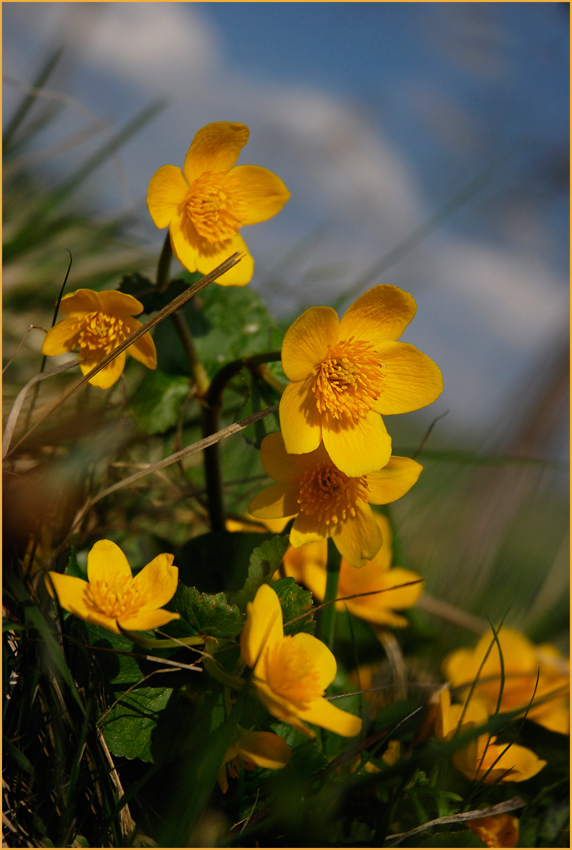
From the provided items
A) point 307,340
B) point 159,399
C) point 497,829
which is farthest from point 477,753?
point 159,399

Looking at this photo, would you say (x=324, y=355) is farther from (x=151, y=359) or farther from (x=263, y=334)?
(x=263, y=334)

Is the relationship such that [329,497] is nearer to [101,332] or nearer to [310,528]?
[310,528]

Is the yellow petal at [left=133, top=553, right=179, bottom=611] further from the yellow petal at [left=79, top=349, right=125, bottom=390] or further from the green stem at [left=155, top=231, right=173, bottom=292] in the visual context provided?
the green stem at [left=155, top=231, right=173, bottom=292]

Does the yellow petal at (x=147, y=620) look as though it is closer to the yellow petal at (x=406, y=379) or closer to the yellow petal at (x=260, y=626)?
the yellow petal at (x=260, y=626)

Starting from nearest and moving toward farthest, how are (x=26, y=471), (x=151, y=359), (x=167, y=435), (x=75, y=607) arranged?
(x=75, y=607) < (x=151, y=359) < (x=26, y=471) < (x=167, y=435)

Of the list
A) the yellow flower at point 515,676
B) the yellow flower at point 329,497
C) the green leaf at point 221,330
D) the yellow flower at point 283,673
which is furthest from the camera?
the green leaf at point 221,330

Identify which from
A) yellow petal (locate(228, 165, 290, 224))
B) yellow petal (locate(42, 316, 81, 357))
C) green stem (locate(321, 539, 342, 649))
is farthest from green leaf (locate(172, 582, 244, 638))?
yellow petal (locate(228, 165, 290, 224))

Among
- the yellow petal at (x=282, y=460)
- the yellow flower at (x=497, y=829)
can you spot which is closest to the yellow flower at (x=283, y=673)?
the yellow petal at (x=282, y=460)

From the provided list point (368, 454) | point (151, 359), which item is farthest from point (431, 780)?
point (151, 359)
